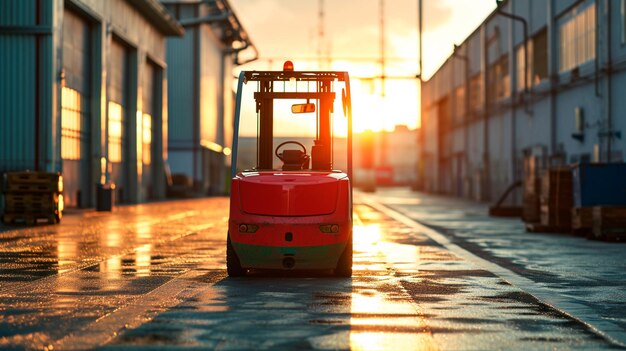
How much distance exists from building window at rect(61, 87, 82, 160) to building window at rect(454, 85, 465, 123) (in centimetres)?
2747

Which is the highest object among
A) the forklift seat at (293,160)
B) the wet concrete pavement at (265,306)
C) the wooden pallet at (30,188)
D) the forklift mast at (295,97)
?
the forklift mast at (295,97)

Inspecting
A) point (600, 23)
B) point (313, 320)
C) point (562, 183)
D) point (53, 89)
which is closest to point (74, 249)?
point (313, 320)

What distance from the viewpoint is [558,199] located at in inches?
899

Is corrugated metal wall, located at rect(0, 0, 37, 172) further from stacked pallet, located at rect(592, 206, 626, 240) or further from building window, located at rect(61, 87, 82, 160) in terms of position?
stacked pallet, located at rect(592, 206, 626, 240)

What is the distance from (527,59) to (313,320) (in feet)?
107

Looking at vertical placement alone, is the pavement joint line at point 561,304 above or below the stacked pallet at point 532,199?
below

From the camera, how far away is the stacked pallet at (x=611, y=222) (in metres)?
20.0

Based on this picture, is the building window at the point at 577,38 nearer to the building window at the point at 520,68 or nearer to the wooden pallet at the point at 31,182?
the building window at the point at 520,68

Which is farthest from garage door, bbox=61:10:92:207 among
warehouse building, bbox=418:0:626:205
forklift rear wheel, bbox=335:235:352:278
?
forklift rear wheel, bbox=335:235:352:278

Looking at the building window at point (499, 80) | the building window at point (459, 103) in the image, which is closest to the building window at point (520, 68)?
the building window at point (499, 80)

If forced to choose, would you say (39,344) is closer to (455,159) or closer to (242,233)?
(242,233)

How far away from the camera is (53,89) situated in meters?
32.7

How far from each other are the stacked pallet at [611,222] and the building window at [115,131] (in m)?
27.3

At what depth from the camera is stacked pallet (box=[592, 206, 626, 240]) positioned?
20.0 meters
